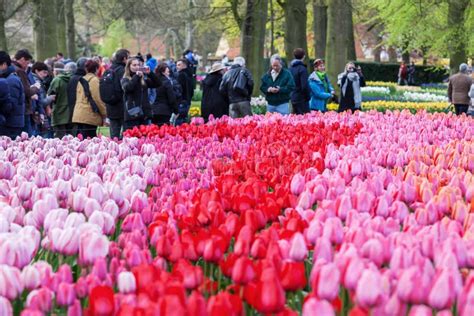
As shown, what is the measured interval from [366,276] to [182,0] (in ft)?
114

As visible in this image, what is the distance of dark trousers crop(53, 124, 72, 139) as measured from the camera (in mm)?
11711

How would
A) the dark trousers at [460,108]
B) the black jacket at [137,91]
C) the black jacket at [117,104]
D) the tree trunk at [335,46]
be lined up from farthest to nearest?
1. the tree trunk at [335,46]
2. the dark trousers at [460,108]
3. the black jacket at [117,104]
4. the black jacket at [137,91]

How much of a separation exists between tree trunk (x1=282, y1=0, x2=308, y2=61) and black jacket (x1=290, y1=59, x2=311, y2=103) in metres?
9.38

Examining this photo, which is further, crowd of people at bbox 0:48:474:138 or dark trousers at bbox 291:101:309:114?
dark trousers at bbox 291:101:309:114

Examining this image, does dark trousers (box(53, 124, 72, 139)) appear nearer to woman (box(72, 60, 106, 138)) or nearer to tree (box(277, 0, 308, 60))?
woman (box(72, 60, 106, 138))

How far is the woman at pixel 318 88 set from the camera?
47.5 ft

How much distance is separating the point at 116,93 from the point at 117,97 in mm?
86

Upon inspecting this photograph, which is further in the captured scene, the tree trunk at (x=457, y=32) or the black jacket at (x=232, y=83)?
the tree trunk at (x=457, y=32)

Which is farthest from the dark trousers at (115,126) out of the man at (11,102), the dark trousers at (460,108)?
the dark trousers at (460,108)

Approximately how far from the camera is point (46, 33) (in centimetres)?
1981

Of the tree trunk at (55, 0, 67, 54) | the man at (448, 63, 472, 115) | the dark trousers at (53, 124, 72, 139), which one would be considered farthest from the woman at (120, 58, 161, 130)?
the tree trunk at (55, 0, 67, 54)

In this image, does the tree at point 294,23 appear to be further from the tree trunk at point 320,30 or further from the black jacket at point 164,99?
the black jacket at point 164,99

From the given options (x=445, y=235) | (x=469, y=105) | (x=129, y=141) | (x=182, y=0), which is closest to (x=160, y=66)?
(x=129, y=141)

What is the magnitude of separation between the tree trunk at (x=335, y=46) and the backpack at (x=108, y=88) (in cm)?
1022
